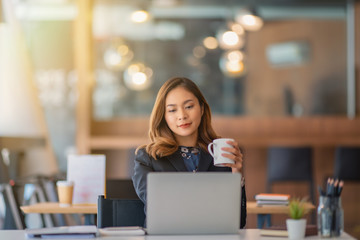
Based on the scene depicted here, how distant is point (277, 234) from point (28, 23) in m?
6.24

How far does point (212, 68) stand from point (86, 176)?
5812 mm

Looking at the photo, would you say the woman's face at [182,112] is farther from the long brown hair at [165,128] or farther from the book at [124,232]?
the book at [124,232]

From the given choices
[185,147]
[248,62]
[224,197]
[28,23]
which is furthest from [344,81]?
[224,197]

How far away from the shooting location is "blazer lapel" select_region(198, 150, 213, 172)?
2.71 meters

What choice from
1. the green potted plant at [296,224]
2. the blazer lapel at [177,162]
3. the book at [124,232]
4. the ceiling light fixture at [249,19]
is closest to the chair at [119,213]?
the blazer lapel at [177,162]

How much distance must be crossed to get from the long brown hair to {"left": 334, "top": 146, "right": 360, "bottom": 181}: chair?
407 centimetres

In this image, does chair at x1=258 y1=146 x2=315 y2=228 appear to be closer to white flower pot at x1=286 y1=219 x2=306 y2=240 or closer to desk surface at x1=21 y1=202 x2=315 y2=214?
desk surface at x1=21 y1=202 x2=315 y2=214

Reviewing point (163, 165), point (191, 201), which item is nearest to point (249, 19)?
point (163, 165)

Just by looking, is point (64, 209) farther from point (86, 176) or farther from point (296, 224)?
point (296, 224)

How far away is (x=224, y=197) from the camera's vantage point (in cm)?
208

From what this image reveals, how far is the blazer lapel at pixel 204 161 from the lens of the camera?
271cm

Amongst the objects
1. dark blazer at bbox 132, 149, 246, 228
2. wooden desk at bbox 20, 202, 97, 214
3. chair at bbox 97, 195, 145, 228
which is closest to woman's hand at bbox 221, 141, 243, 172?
dark blazer at bbox 132, 149, 246, 228

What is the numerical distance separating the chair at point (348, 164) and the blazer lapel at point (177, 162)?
4.22m

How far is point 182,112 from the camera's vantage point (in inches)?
105
